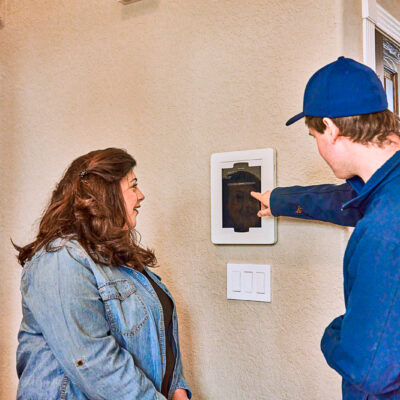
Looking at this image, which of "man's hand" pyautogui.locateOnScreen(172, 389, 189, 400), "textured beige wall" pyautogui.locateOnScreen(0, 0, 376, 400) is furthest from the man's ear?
"man's hand" pyautogui.locateOnScreen(172, 389, 189, 400)

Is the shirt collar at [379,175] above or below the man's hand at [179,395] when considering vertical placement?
above

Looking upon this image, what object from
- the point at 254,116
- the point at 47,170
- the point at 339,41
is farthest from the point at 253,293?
the point at 47,170

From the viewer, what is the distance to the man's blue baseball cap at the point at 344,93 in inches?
46.4

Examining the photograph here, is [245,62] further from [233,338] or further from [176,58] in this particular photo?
[233,338]

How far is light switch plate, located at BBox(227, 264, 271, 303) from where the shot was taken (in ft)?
5.71

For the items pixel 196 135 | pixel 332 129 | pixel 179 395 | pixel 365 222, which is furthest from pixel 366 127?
pixel 179 395

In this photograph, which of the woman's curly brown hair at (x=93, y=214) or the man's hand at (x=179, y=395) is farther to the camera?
the man's hand at (x=179, y=395)

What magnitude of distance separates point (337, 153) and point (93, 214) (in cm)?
68

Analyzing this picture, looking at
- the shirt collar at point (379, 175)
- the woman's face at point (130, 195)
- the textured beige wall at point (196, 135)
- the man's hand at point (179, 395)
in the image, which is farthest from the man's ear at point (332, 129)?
the man's hand at point (179, 395)

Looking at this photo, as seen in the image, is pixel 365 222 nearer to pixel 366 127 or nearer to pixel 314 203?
pixel 366 127

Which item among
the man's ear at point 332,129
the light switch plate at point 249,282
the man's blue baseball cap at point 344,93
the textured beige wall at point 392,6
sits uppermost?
the textured beige wall at point 392,6

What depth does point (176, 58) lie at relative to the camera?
1.98 meters

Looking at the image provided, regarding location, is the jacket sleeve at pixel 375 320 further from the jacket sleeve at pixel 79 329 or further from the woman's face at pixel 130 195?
the woman's face at pixel 130 195

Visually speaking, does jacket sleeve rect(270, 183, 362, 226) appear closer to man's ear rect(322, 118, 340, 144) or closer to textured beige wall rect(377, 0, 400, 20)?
man's ear rect(322, 118, 340, 144)
